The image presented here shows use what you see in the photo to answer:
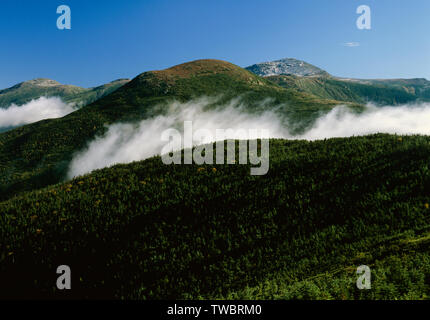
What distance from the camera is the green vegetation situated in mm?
9812

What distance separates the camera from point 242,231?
14320 millimetres

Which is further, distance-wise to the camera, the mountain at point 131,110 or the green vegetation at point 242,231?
the mountain at point 131,110

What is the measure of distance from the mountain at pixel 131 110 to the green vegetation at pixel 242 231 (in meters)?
52.1

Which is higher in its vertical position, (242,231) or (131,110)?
(131,110)

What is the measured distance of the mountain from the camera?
2686 inches

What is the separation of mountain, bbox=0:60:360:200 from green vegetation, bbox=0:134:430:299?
5211 cm

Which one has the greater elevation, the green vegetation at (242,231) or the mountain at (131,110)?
the mountain at (131,110)

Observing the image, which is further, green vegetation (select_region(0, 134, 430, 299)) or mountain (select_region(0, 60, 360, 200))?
mountain (select_region(0, 60, 360, 200))

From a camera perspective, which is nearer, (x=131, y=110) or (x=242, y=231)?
(x=242, y=231)

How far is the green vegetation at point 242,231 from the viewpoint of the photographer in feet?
32.2

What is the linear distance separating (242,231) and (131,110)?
315 ft

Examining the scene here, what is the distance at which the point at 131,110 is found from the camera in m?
101

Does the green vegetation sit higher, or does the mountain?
the mountain
